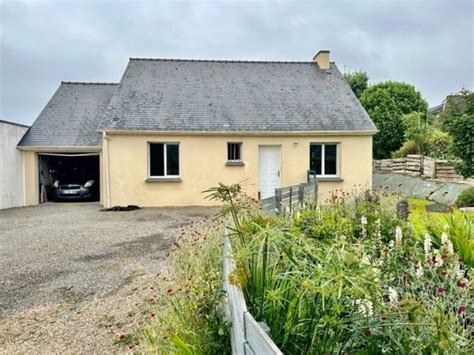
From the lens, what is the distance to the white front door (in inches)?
575

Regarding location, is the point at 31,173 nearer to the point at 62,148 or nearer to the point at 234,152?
the point at 62,148

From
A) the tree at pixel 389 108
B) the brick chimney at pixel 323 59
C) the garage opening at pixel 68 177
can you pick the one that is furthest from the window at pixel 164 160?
the tree at pixel 389 108

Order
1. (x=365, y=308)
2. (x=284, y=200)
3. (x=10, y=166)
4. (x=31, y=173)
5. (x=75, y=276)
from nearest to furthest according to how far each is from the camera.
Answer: (x=365, y=308), (x=75, y=276), (x=284, y=200), (x=10, y=166), (x=31, y=173)

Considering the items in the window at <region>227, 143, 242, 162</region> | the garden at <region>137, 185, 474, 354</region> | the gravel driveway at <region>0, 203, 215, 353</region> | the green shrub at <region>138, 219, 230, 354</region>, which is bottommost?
the gravel driveway at <region>0, 203, 215, 353</region>

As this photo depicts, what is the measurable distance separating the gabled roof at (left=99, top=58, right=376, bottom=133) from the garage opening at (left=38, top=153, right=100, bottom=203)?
3.60m

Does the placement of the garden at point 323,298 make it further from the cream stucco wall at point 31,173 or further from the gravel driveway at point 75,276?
the cream stucco wall at point 31,173

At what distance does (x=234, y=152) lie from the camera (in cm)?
1459

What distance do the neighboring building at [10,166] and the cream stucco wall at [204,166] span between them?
4.19m

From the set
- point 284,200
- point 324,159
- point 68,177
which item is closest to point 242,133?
point 324,159

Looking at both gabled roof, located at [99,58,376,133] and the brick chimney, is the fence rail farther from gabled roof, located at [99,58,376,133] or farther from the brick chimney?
the brick chimney

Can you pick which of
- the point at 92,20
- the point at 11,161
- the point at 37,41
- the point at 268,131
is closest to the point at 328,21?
the point at 268,131

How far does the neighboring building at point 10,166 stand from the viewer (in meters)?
14.3

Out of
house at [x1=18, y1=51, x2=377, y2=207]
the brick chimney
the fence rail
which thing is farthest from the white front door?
the brick chimney

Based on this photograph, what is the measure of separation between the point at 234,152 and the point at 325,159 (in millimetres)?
3789
